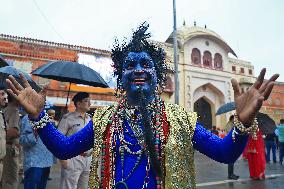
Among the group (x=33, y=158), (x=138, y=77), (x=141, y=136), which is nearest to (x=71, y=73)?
(x=33, y=158)

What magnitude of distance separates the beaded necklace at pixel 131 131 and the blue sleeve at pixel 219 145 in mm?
245

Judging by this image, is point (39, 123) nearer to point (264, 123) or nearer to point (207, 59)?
point (264, 123)

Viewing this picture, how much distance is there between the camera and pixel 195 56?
1019 inches

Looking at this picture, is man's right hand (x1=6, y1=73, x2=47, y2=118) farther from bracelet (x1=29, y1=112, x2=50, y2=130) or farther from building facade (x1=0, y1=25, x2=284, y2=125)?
building facade (x1=0, y1=25, x2=284, y2=125)

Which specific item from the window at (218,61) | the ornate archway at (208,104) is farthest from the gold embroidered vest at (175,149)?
the window at (218,61)

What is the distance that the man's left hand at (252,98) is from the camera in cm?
174

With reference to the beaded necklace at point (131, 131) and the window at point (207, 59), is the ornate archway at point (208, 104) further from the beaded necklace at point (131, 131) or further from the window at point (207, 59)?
the beaded necklace at point (131, 131)

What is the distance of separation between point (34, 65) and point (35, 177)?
13.8 m

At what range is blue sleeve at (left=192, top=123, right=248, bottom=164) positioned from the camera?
6.05 feet

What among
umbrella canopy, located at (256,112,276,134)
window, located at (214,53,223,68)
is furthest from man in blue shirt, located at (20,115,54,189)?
window, located at (214,53,223,68)

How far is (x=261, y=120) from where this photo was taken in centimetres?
859

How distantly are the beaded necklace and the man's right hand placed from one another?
1.58 ft

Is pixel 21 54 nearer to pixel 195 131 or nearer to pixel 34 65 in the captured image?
pixel 34 65

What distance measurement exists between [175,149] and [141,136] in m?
0.23
